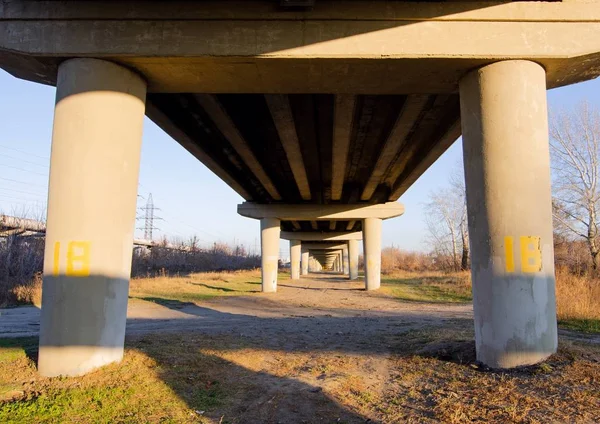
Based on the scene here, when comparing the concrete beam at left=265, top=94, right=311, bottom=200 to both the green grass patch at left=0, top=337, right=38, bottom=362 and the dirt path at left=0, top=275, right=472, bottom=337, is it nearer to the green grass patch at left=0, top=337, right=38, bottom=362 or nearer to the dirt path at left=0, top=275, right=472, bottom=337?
the dirt path at left=0, top=275, right=472, bottom=337

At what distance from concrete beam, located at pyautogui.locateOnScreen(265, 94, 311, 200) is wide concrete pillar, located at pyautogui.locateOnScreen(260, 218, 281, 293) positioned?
28.5 ft

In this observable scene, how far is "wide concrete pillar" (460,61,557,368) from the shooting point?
5.87 m

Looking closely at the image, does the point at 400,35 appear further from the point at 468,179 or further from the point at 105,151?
the point at 105,151

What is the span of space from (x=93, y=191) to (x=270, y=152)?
9.49 m

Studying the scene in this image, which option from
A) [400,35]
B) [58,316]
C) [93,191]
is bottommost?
[58,316]

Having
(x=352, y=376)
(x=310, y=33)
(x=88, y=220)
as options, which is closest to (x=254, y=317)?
(x=352, y=376)

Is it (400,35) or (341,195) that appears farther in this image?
(341,195)

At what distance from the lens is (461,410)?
429 centimetres

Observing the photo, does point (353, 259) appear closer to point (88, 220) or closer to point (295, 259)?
point (295, 259)

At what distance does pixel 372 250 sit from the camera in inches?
1086

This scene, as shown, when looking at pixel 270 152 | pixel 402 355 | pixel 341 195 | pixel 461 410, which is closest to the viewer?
pixel 461 410

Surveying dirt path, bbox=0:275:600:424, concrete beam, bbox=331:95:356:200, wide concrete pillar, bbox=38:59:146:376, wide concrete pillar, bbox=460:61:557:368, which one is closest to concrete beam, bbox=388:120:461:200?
concrete beam, bbox=331:95:356:200

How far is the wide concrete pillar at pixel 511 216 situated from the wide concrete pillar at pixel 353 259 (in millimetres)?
34883

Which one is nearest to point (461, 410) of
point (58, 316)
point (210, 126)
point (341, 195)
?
point (58, 316)
